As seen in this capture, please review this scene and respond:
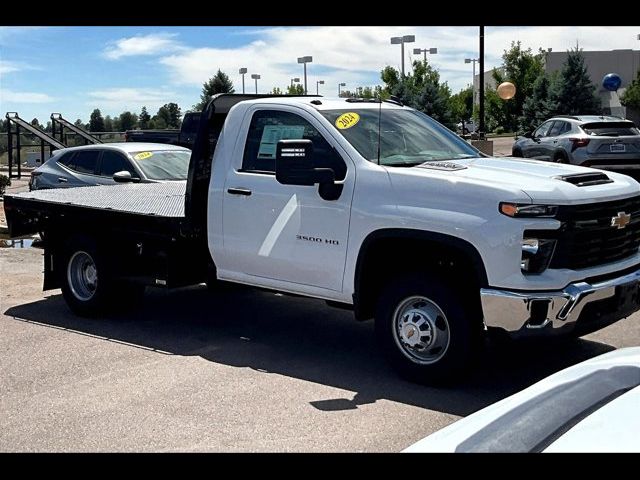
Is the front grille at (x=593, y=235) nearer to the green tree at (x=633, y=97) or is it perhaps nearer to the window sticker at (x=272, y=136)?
the window sticker at (x=272, y=136)

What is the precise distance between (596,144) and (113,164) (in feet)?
35.9

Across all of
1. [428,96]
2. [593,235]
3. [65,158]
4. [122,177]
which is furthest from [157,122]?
[593,235]

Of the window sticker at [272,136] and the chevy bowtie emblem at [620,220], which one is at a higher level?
the window sticker at [272,136]

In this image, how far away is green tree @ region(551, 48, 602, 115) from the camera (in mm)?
42500

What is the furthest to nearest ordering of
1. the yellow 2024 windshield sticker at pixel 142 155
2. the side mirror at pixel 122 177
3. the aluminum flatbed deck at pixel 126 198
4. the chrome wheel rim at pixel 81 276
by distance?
the yellow 2024 windshield sticker at pixel 142 155 < the side mirror at pixel 122 177 < the chrome wheel rim at pixel 81 276 < the aluminum flatbed deck at pixel 126 198

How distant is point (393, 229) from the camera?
5.83 meters

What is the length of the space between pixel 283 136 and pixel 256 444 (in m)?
2.85

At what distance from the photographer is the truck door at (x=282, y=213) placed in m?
6.22

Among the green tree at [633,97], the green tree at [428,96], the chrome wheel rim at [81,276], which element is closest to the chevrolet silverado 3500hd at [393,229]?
the chrome wheel rim at [81,276]

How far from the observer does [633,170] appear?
18.5m

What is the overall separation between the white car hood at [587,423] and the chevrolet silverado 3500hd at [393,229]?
2.62 m

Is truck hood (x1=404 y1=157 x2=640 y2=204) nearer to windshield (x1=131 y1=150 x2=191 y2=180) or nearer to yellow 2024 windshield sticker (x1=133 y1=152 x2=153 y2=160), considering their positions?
windshield (x1=131 y1=150 x2=191 y2=180)
